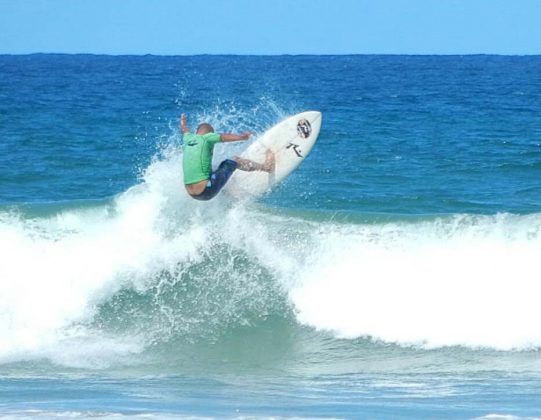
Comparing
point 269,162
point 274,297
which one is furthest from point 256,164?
point 274,297

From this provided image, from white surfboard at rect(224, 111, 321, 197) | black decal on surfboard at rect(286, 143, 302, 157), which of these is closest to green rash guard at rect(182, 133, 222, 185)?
white surfboard at rect(224, 111, 321, 197)

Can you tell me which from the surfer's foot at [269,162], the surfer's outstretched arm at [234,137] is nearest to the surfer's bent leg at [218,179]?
the surfer's outstretched arm at [234,137]

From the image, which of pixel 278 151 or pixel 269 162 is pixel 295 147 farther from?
pixel 269 162

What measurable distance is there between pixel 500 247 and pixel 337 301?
228 cm

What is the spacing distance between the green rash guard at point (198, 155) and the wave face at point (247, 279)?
1.31 m

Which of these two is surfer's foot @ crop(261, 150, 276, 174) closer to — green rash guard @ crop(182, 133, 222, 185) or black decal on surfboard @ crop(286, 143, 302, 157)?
black decal on surfboard @ crop(286, 143, 302, 157)

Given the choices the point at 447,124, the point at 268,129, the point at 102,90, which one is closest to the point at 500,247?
the point at 268,129

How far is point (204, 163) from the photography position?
11.2m

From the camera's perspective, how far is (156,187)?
44.0 ft

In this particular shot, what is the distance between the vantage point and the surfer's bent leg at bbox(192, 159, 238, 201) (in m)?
11.5

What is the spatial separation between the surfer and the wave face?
3.13 feet

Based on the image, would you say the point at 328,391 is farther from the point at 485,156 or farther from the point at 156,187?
the point at 485,156

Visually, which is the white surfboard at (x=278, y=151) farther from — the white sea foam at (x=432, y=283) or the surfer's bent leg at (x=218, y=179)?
the white sea foam at (x=432, y=283)

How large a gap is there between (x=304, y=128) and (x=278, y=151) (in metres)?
0.54
